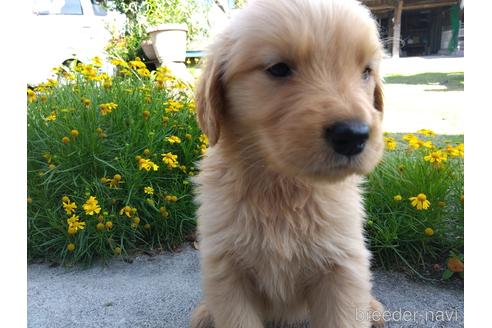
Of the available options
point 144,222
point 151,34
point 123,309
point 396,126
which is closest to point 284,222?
point 123,309

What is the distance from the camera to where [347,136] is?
4.85 ft

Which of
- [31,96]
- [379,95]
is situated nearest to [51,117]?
[31,96]

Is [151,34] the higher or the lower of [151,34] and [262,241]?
the higher

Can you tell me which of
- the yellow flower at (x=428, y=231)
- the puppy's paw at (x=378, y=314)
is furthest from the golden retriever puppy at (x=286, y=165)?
the yellow flower at (x=428, y=231)

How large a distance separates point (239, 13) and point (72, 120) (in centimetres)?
200

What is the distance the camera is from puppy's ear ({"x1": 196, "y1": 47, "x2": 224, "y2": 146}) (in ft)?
6.24

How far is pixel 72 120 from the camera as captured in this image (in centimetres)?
335

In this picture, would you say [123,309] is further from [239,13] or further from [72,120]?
[239,13]

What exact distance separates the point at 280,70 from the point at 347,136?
45cm

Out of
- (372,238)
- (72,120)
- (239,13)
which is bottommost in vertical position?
(372,238)

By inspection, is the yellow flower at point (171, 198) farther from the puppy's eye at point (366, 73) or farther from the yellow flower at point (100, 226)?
the puppy's eye at point (366, 73)

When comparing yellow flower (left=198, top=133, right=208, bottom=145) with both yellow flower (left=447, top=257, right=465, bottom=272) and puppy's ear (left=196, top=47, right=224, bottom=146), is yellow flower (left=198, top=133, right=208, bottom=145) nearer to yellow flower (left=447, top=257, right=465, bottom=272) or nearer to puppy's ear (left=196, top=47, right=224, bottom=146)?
puppy's ear (left=196, top=47, right=224, bottom=146)

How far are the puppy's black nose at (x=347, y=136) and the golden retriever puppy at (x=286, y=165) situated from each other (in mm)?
22

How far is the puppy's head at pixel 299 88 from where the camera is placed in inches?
59.9
